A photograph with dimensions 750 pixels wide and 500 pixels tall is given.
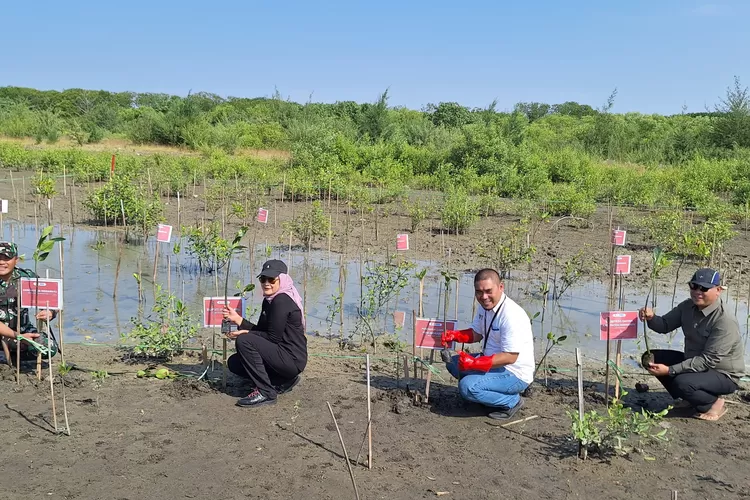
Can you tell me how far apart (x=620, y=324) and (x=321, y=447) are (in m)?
2.32

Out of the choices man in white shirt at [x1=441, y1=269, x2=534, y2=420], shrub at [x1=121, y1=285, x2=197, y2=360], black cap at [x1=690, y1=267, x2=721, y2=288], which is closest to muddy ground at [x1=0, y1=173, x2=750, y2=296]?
shrub at [x1=121, y1=285, x2=197, y2=360]

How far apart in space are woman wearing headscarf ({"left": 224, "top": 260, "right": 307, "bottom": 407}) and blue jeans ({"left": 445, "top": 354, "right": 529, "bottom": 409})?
4.02 ft

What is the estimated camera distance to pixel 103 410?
4.61 metres

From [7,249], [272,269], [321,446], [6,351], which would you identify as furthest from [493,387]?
[7,249]

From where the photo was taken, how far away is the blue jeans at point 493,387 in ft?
15.2

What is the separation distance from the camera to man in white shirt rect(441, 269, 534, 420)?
455cm

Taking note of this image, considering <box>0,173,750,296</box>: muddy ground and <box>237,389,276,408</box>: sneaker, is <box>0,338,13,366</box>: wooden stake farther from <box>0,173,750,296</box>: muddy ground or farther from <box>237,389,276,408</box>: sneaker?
<box>0,173,750,296</box>: muddy ground

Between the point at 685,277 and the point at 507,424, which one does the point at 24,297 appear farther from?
the point at 685,277

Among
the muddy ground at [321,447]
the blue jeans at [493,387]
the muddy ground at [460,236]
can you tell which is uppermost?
the muddy ground at [460,236]

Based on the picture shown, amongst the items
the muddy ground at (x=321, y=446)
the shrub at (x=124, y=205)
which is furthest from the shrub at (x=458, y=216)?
the muddy ground at (x=321, y=446)

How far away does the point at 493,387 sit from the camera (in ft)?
15.2

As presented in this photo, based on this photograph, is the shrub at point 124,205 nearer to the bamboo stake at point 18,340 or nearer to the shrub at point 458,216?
the shrub at point 458,216

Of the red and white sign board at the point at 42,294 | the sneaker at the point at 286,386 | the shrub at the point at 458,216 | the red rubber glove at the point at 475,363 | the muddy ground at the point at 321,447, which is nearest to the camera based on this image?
the muddy ground at the point at 321,447

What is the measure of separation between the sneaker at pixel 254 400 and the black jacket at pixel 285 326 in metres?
0.33
